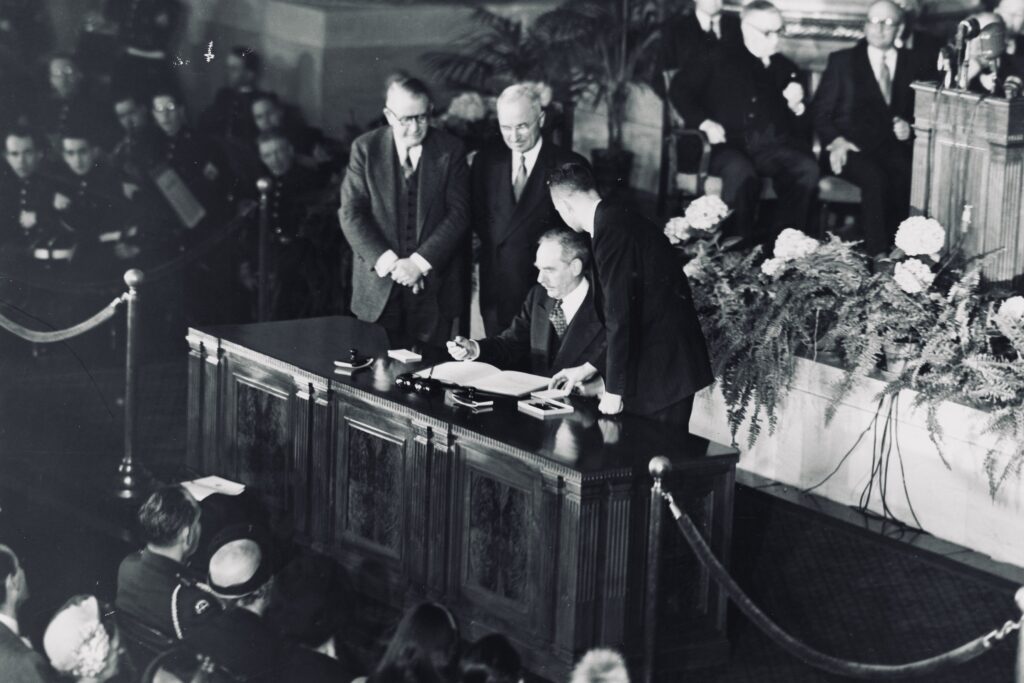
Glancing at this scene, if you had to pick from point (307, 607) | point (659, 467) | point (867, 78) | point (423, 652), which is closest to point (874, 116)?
point (867, 78)

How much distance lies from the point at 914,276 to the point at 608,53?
13.8ft

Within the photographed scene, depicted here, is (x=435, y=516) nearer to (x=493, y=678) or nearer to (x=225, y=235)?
(x=493, y=678)

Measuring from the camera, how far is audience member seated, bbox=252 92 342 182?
10.9 metres

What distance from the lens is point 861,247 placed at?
9.38 m

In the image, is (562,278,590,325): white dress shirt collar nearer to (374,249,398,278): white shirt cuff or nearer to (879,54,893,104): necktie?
(374,249,398,278): white shirt cuff

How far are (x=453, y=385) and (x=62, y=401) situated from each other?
3290 mm

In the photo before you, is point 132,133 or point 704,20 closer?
point 704,20

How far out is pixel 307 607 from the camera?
17.6 ft

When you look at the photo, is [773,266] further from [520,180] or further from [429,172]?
[429,172]

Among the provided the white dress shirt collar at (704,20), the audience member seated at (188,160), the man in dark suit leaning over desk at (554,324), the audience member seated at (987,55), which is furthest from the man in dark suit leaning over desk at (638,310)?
the audience member seated at (188,160)

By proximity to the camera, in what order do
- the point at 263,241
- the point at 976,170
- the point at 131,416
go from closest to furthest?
the point at 131,416
the point at 976,170
the point at 263,241

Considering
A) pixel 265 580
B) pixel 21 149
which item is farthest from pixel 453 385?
pixel 21 149

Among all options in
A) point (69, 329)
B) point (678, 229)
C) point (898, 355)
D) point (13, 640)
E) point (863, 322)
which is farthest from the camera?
point (678, 229)

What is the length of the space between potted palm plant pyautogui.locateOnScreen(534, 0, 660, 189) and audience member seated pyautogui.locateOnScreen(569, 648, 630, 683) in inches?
214
